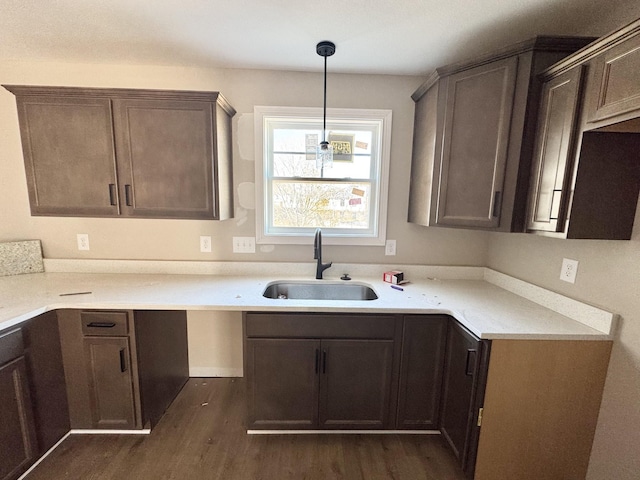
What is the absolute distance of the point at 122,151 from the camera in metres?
1.72

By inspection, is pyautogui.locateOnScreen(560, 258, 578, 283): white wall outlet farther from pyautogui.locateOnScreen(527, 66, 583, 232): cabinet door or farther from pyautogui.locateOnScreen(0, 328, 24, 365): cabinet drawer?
pyautogui.locateOnScreen(0, 328, 24, 365): cabinet drawer

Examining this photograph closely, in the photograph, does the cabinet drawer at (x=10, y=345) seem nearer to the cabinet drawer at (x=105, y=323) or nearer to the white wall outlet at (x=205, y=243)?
the cabinet drawer at (x=105, y=323)

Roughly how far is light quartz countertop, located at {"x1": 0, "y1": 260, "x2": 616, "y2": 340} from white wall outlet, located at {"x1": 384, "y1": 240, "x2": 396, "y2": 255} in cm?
15

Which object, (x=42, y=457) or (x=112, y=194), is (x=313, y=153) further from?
(x=42, y=457)

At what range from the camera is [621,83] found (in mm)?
1002

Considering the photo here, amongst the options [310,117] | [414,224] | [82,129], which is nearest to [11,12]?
[82,129]

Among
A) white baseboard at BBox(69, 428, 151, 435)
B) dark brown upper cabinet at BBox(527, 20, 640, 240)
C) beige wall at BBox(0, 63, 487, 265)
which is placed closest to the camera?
dark brown upper cabinet at BBox(527, 20, 640, 240)

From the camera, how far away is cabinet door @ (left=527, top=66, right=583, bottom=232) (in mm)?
1200

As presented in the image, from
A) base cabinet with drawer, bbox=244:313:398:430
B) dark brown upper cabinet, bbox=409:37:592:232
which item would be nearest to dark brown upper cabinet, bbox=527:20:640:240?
dark brown upper cabinet, bbox=409:37:592:232

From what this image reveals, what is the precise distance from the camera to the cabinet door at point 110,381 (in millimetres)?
1565

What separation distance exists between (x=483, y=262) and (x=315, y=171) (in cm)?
159

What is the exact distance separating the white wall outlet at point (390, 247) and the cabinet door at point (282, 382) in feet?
3.27

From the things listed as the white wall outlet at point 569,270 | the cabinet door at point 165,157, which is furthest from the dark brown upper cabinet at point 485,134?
the cabinet door at point 165,157

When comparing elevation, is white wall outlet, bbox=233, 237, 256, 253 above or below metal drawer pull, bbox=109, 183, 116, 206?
below
